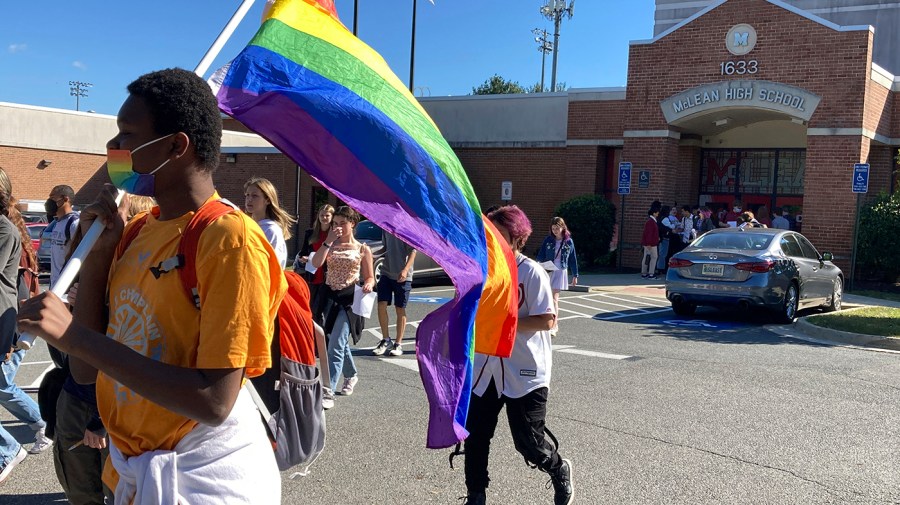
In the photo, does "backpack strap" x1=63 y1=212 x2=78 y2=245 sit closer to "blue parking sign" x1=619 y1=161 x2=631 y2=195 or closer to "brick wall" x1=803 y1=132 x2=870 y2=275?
"blue parking sign" x1=619 y1=161 x2=631 y2=195

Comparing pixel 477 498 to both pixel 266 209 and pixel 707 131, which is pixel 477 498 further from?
pixel 707 131

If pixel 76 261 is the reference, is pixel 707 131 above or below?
above

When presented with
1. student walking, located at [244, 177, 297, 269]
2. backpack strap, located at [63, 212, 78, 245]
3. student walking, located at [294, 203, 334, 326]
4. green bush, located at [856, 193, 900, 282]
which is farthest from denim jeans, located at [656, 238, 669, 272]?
backpack strap, located at [63, 212, 78, 245]

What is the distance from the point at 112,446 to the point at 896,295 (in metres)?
20.2

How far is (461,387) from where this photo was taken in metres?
3.09

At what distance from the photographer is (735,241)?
1454cm

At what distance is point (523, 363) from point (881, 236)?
18.2 metres

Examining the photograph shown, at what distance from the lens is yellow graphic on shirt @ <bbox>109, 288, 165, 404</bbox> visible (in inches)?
84.3

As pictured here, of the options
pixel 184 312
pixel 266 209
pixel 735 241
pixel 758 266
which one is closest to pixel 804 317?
pixel 758 266

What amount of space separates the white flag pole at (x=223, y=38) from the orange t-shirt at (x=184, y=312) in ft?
1.72

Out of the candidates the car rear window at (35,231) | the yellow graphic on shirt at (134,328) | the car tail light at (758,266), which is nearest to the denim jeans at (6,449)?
the yellow graphic on shirt at (134,328)

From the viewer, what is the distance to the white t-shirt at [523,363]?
15.3 feet

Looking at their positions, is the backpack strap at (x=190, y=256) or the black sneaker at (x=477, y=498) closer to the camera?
the backpack strap at (x=190, y=256)

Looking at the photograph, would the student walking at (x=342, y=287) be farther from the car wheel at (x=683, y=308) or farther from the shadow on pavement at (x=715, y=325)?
the car wheel at (x=683, y=308)
